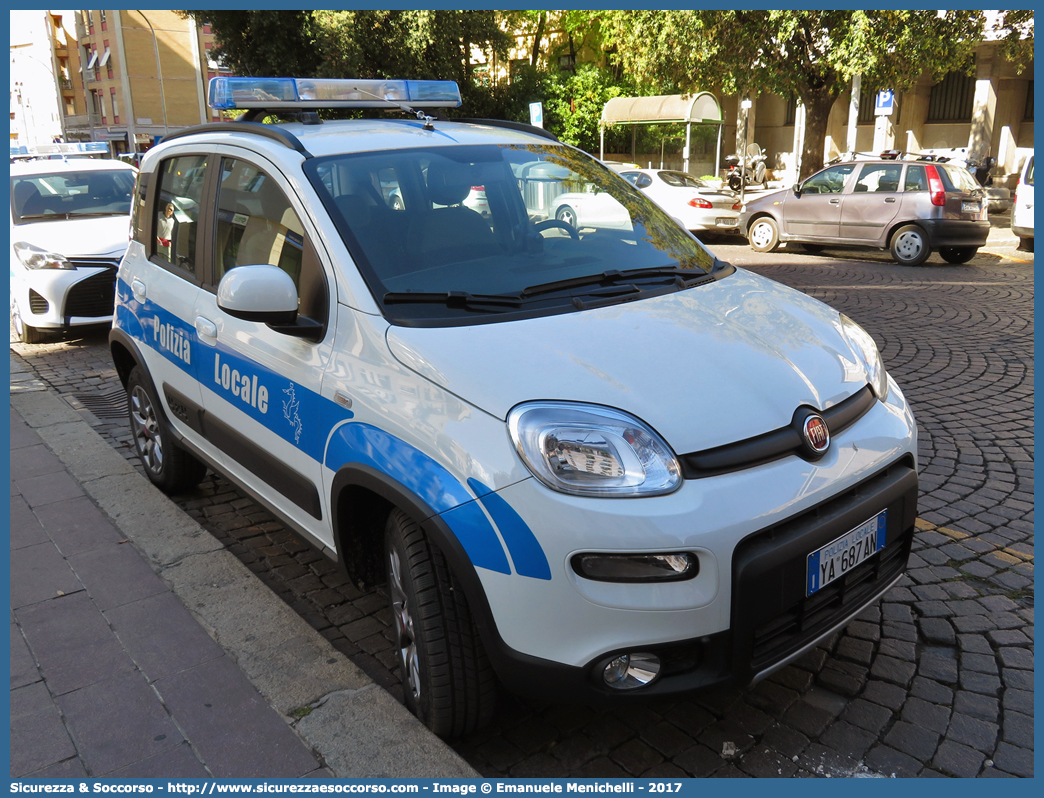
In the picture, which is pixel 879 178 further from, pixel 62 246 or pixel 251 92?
pixel 251 92

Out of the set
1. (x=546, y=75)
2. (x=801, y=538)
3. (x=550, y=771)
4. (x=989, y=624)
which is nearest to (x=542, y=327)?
(x=801, y=538)

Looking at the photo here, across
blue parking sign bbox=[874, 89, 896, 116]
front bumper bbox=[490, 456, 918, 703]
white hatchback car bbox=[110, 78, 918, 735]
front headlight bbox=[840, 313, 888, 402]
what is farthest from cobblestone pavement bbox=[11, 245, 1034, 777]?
blue parking sign bbox=[874, 89, 896, 116]

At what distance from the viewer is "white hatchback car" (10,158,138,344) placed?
8.27 meters

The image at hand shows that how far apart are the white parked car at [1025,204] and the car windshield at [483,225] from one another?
12.2 meters

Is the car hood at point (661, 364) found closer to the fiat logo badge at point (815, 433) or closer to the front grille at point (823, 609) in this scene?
the fiat logo badge at point (815, 433)

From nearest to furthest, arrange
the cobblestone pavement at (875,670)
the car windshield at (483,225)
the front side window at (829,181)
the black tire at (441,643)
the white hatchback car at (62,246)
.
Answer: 1. the black tire at (441,643)
2. the cobblestone pavement at (875,670)
3. the car windshield at (483,225)
4. the white hatchback car at (62,246)
5. the front side window at (829,181)

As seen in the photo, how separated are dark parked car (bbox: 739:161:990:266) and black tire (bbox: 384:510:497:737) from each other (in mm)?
12164

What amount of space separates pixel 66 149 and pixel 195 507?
855 cm

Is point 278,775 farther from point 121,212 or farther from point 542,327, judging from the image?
point 121,212

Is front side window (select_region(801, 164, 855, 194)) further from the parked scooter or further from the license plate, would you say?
the parked scooter

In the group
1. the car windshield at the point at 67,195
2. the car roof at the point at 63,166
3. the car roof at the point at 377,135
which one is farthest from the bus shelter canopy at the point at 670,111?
the car roof at the point at 377,135

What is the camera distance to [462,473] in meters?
2.28

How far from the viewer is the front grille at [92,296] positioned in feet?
27.1

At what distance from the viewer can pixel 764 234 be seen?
14867mm
